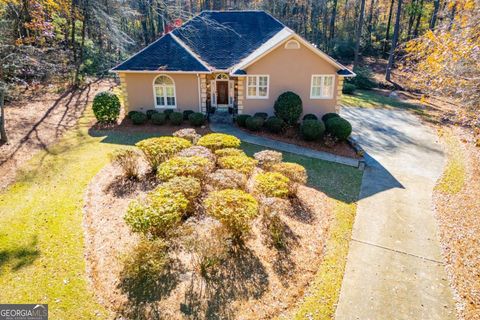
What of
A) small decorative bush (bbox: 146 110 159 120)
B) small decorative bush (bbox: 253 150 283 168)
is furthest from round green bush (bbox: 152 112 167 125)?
small decorative bush (bbox: 253 150 283 168)

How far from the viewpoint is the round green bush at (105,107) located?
1767 cm

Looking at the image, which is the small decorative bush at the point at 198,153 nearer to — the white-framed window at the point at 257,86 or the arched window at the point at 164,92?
the white-framed window at the point at 257,86

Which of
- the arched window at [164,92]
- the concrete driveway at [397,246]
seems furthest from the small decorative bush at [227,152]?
the arched window at [164,92]

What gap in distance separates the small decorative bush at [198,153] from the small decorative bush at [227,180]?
1.29 metres

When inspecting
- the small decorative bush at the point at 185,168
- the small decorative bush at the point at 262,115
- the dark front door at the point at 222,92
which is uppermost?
the dark front door at the point at 222,92

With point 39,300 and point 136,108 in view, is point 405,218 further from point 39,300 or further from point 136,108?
point 136,108

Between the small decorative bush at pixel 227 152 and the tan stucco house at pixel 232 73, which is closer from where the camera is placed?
the small decorative bush at pixel 227 152

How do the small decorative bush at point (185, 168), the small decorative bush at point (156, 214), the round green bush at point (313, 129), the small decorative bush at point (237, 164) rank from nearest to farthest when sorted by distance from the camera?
the small decorative bush at point (156, 214) → the small decorative bush at point (185, 168) → the small decorative bush at point (237, 164) → the round green bush at point (313, 129)

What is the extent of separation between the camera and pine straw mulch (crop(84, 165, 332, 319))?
259 inches

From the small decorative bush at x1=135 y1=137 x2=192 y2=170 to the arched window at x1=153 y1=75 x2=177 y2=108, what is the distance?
7.78 m

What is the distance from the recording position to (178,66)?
1794 centimetres

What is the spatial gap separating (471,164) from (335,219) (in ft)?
33.4

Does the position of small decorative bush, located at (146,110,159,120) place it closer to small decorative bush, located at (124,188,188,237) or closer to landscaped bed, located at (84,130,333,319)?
landscaped bed, located at (84,130,333,319)

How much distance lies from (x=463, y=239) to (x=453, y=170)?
6.58 m
